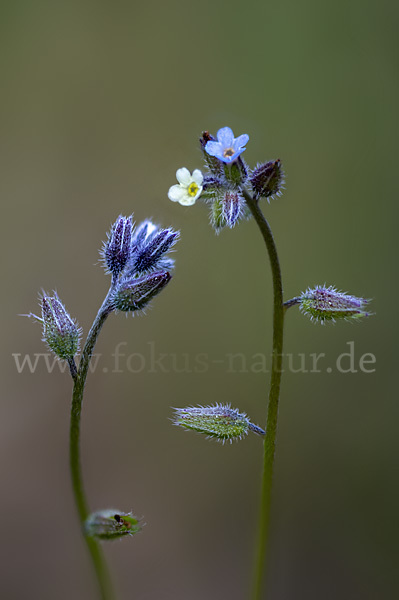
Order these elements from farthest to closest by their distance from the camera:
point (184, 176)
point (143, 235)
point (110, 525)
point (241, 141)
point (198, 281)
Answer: point (198, 281), point (143, 235), point (110, 525), point (184, 176), point (241, 141)

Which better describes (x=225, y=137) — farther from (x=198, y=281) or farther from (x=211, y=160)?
(x=198, y=281)

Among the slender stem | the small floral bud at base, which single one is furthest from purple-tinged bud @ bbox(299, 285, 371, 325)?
the small floral bud at base

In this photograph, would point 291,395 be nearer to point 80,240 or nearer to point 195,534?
point 195,534

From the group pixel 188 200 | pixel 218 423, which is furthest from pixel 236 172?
pixel 218 423

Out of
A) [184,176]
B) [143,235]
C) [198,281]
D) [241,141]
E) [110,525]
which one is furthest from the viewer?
[198,281]

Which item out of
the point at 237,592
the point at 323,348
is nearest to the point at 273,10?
the point at 323,348

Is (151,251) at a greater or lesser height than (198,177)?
lesser

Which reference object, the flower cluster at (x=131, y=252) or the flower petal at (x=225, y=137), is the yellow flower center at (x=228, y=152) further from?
the flower cluster at (x=131, y=252)

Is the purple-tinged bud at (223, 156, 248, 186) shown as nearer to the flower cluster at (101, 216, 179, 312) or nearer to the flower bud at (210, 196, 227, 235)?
the flower bud at (210, 196, 227, 235)
